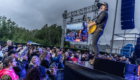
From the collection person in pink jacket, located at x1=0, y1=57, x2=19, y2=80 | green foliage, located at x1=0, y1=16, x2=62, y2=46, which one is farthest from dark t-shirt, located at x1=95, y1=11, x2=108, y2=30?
green foliage, located at x1=0, y1=16, x2=62, y2=46

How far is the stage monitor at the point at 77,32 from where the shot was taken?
62.1 feet

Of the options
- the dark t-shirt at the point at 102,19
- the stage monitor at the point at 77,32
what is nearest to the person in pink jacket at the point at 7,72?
the dark t-shirt at the point at 102,19

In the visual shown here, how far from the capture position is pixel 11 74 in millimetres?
2008

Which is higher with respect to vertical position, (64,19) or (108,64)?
(64,19)

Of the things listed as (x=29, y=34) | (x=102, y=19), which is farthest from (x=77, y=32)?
(x=29, y=34)

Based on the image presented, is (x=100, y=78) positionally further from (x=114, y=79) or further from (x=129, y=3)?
(x=129, y=3)

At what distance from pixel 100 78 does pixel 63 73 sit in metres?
1.99

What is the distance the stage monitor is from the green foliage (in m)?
16.9

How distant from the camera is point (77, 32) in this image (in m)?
19.7

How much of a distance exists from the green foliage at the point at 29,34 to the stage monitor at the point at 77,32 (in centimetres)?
1692

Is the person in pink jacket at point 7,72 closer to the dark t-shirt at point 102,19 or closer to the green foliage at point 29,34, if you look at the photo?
the dark t-shirt at point 102,19

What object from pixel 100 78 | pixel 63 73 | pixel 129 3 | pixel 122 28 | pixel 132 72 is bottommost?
pixel 63 73

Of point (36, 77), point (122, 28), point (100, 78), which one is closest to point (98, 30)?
point (100, 78)

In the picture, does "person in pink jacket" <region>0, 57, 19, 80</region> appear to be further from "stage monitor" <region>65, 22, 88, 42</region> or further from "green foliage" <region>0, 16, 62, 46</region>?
"green foliage" <region>0, 16, 62, 46</region>
